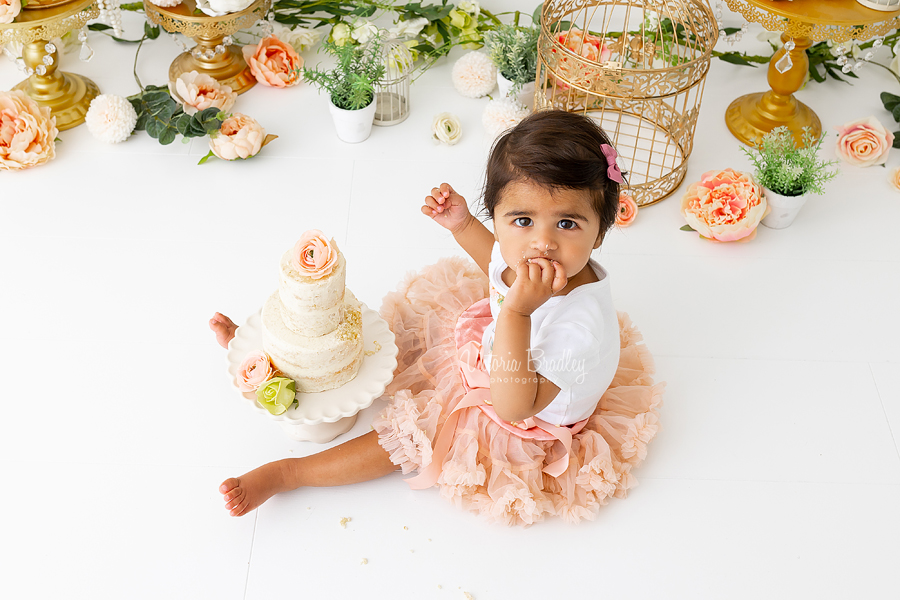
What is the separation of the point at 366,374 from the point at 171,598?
54cm

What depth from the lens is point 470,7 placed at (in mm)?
2500

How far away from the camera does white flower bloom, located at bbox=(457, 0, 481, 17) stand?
8.20ft

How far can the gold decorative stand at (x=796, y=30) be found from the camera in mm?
1908

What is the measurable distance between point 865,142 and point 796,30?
45cm

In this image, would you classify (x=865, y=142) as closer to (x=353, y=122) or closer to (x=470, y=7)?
(x=470, y=7)

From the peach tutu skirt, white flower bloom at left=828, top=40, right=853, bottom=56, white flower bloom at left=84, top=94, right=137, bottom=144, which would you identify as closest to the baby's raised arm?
the peach tutu skirt

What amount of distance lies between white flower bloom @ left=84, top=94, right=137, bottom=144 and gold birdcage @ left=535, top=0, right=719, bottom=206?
3.79 feet

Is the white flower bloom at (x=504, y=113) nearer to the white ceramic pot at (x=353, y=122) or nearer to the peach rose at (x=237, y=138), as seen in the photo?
the white ceramic pot at (x=353, y=122)

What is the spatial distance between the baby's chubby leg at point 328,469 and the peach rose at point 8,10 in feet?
4.40

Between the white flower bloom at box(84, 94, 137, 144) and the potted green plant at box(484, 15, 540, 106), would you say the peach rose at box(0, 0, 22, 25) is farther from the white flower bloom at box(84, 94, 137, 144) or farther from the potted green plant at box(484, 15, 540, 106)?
the potted green plant at box(484, 15, 540, 106)

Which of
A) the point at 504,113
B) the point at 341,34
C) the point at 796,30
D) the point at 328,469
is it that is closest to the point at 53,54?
the point at 341,34

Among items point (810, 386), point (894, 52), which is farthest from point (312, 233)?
point (894, 52)

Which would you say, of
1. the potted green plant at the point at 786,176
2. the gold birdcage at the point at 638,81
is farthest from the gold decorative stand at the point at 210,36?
the potted green plant at the point at 786,176

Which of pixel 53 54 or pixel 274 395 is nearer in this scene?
pixel 274 395
